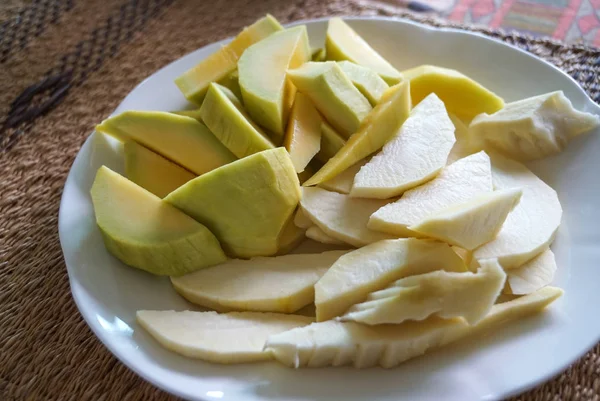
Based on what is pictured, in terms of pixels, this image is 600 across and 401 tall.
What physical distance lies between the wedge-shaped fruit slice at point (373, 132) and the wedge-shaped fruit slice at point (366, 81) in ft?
0.09

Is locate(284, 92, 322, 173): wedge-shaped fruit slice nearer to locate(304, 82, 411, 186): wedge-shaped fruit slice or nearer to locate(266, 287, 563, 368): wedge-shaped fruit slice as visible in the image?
locate(304, 82, 411, 186): wedge-shaped fruit slice

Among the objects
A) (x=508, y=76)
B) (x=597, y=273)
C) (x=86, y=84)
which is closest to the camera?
(x=597, y=273)

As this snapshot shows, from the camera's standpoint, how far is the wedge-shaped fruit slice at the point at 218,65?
3.91 ft

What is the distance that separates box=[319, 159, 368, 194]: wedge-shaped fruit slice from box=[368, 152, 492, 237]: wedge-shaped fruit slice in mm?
106

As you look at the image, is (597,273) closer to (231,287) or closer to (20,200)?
(231,287)

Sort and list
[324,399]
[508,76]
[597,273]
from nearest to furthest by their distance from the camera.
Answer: [324,399] < [597,273] < [508,76]

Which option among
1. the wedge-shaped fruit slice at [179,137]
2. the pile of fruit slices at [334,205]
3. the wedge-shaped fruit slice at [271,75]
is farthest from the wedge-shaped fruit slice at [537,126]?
the wedge-shaped fruit slice at [179,137]

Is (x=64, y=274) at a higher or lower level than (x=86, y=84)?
lower

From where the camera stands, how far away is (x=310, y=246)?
102 cm

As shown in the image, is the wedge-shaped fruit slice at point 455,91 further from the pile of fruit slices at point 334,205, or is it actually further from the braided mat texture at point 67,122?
the braided mat texture at point 67,122

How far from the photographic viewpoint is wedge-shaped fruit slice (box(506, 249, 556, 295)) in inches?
33.5

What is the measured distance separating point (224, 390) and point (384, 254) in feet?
1.01

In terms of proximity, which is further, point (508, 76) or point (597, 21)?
point (597, 21)

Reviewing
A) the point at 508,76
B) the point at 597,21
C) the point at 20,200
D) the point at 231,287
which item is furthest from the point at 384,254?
the point at 597,21
